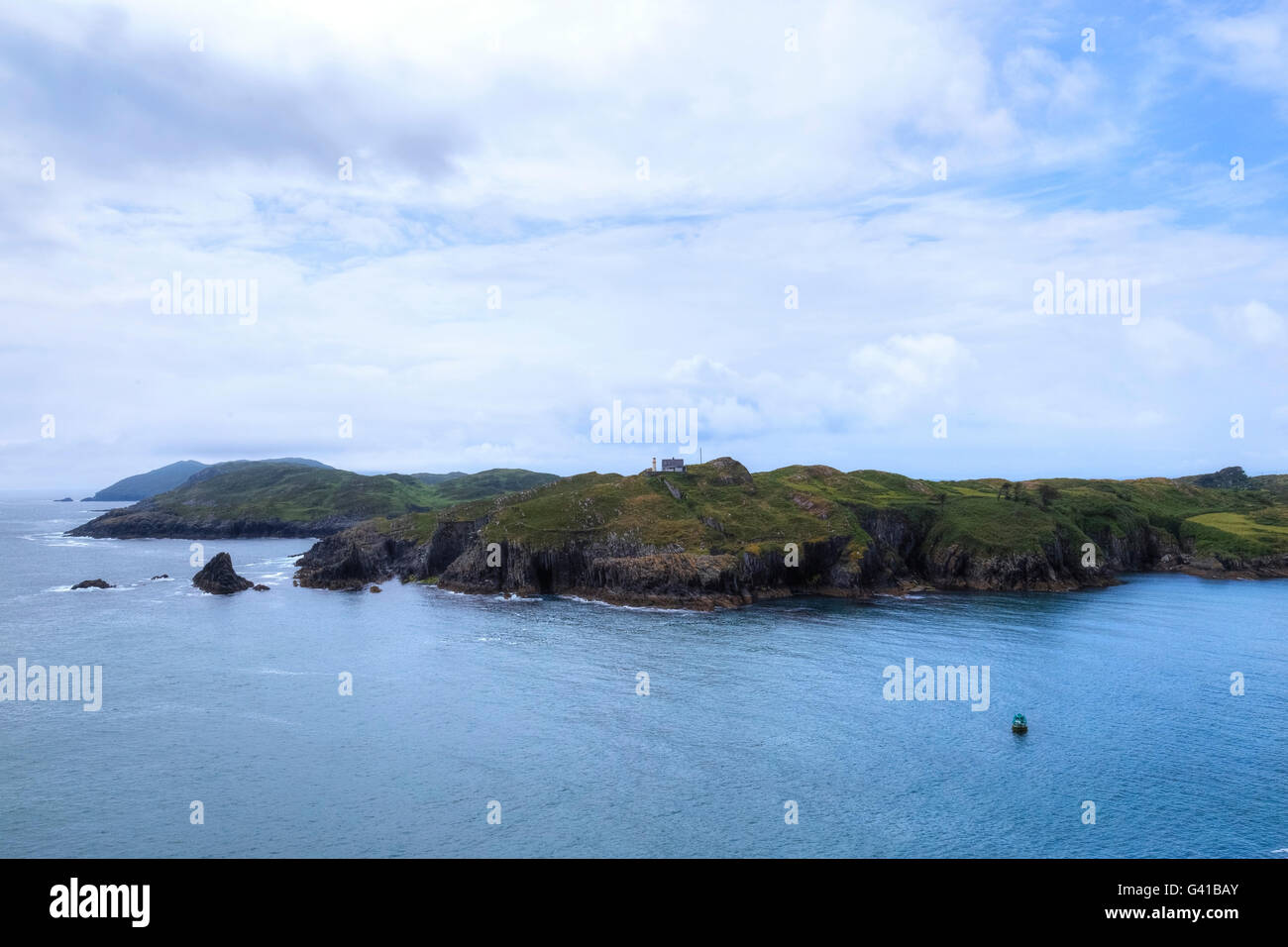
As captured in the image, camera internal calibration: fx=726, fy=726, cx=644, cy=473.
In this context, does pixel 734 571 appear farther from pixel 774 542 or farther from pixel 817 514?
pixel 817 514

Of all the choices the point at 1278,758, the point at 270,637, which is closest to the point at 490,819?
the point at 1278,758

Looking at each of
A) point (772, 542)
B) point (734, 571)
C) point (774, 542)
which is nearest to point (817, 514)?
point (774, 542)

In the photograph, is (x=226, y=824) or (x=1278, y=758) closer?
(x=226, y=824)

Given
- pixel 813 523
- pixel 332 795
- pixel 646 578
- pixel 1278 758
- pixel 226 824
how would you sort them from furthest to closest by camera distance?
pixel 813 523 → pixel 646 578 → pixel 1278 758 → pixel 332 795 → pixel 226 824

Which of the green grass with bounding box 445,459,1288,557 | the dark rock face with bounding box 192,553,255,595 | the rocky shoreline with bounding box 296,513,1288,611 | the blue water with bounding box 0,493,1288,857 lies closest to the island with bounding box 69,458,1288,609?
the rocky shoreline with bounding box 296,513,1288,611

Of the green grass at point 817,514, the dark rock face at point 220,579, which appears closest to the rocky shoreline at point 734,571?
the green grass at point 817,514
